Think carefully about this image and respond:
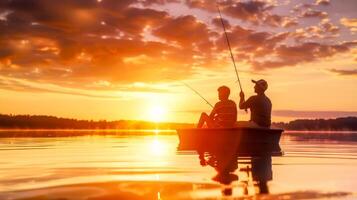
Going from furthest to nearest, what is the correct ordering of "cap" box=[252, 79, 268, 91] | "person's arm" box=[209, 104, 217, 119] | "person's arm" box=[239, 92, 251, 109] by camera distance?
"person's arm" box=[239, 92, 251, 109] < "cap" box=[252, 79, 268, 91] < "person's arm" box=[209, 104, 217, 119]

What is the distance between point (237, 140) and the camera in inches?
778

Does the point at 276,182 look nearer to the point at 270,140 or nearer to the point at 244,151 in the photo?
the point at 244,151

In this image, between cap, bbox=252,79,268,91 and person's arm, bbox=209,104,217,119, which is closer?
person's arm, bbox=209,104,217,119

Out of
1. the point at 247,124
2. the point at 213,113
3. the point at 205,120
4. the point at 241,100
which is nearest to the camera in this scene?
the point at 247,124

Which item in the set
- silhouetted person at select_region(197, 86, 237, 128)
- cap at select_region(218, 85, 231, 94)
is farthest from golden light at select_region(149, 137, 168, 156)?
cap at select_region(218, 85, 231, 94)

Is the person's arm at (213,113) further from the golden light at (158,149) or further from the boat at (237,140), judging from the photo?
the golden light at (158,149)

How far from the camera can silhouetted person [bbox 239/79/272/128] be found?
22.8m

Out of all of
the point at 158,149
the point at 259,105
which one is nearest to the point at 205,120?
the point at 259,105

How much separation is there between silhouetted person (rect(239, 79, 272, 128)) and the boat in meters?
1.01

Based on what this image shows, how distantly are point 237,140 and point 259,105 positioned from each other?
365cm

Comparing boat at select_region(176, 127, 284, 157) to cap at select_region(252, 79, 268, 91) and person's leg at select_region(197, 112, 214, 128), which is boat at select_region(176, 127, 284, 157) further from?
cap at select_region(252, 79, 268, 91)

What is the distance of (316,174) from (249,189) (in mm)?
4048

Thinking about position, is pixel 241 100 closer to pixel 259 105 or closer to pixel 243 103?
pixel 243 103

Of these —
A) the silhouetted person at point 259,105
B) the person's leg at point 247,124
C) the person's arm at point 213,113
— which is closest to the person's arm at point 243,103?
the silhouetted person at point 259,105
